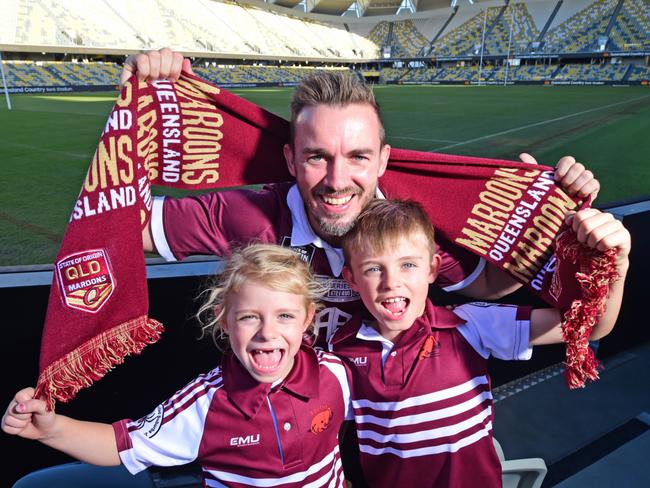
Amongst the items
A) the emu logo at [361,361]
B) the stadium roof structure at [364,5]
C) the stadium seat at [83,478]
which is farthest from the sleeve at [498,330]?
the stadium roof structure at [364,5]

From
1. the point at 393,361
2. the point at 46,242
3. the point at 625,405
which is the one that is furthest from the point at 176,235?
the point at 46,242

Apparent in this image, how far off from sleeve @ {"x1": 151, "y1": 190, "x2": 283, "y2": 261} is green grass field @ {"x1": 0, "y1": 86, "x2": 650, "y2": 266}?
7.80ft

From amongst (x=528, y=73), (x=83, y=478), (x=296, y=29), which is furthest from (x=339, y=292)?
(x=296, y=29)

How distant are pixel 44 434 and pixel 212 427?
43 cm

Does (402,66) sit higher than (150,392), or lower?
higher

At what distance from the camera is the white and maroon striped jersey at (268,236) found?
1.74 m

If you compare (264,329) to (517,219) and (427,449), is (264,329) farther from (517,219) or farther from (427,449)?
(517,219)

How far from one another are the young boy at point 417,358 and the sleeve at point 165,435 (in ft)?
1.55

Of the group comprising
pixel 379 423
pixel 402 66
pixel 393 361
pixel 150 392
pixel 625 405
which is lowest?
pixel 625 405

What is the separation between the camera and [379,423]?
4.77 feet

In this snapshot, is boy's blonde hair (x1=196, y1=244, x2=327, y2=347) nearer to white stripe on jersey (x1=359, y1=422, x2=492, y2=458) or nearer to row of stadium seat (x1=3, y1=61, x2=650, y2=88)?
white stripe on jersey (x1=359, y1=422, x2=492, y2=458)

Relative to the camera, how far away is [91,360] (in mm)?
1402

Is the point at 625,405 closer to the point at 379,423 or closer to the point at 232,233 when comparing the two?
the point at 379,423

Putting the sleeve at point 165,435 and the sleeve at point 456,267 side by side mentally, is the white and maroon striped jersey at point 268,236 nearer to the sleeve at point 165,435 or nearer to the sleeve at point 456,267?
the sleeve at point 456,267
